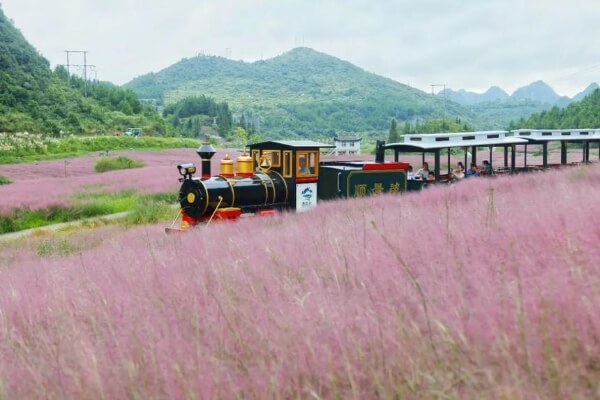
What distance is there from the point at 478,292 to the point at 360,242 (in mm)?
1968

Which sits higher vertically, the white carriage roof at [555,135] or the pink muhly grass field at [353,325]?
the white carriage roof at [555,135]

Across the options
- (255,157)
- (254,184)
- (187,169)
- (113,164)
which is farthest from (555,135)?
(113,164)

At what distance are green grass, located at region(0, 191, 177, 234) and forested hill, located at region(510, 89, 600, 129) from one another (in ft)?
183

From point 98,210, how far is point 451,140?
46.8 feet

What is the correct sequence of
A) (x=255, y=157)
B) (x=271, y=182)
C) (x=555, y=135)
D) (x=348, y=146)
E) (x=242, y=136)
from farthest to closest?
(x=348, y=146) < (x=242, y=136) < (x=555, y=135) < (x=255, y=157) < (x=271, y=182)

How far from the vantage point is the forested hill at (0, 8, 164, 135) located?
224 feet

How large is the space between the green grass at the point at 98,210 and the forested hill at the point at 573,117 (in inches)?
2194

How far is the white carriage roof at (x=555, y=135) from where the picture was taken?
2172 cm

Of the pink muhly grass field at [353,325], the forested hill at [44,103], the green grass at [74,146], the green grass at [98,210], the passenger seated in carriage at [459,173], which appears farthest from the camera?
the forested hill at [44,103]

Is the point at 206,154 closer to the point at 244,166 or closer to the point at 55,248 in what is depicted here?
the point at 244,166

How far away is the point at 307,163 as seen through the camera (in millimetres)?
15602

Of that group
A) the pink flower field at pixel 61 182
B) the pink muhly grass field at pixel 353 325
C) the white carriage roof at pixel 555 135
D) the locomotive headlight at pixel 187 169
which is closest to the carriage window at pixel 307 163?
the locomotive headlight at pixel 187 169

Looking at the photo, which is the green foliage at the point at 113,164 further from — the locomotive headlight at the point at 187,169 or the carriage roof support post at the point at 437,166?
the carriage roof support post at the point at 437,166

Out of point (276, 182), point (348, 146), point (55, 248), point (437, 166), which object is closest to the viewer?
point (55, 248)
